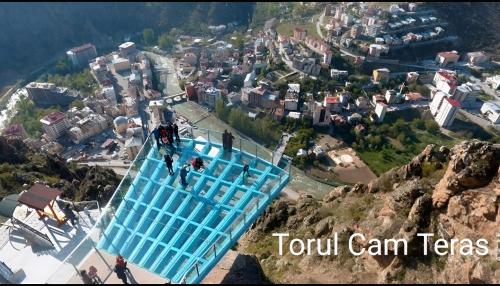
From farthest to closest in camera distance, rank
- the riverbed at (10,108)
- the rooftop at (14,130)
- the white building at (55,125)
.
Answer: the riverbed at (10,108)
the white building at (55,125)
the rooftop at (14,130)

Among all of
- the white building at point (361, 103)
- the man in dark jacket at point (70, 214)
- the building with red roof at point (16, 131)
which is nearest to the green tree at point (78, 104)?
the building with red roof at point (16, 131)

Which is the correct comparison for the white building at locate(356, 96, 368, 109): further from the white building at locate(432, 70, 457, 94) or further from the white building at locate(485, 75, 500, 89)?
the white building at locate(485, 75, 500, 89)

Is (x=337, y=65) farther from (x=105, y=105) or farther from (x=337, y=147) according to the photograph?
(x=105, y=105)

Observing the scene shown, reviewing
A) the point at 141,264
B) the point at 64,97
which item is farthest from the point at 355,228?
the point at 64,97

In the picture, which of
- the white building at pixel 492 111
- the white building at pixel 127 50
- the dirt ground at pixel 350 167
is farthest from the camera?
the white building at pixel 127 50

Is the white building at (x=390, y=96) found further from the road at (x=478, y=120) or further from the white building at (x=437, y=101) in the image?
the road at (x=478, y=120)

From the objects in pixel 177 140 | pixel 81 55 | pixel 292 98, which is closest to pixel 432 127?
pixel 292 98

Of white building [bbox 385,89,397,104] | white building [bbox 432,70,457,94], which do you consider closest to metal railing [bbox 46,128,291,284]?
white building [bbox 385,89,397,104]
